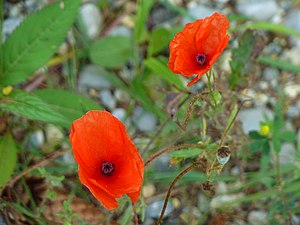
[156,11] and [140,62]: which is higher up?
[156,11]

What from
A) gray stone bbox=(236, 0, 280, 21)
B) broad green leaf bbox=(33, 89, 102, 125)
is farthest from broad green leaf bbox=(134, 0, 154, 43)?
gray stone bbox=(236, 0, 280, 21)

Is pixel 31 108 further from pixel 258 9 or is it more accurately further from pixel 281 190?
pixel 258 9

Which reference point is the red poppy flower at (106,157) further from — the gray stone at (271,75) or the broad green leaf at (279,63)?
the gray stone at (271,75)

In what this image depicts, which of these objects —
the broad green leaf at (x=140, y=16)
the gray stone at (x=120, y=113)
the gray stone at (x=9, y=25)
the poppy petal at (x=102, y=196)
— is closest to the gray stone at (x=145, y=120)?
the gray stone at (x=120, y=113)

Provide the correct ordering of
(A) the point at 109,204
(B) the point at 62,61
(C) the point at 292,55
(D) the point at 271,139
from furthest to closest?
(C) the point at 292,55
(B) the point at 62,61
(D) the point at 271,139
(A) the point at 109,204

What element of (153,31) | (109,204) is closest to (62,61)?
(153,31)

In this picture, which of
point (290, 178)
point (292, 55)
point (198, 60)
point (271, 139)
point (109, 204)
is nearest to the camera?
point (109, 204)

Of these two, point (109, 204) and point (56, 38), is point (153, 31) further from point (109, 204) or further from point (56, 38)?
point (109, 204)
